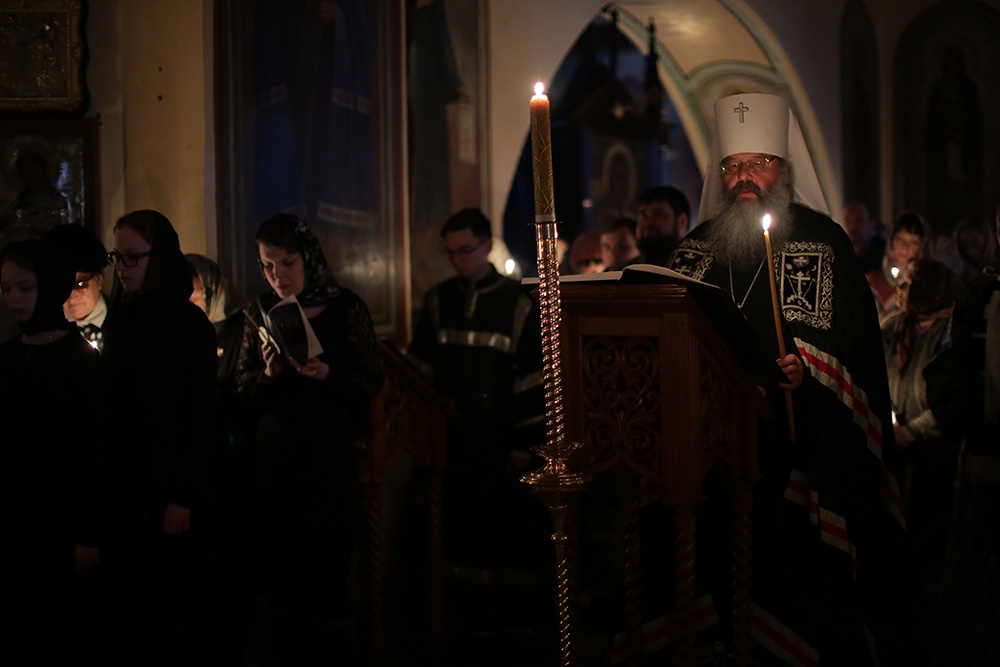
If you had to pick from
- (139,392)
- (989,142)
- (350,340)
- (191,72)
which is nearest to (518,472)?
(350,340)

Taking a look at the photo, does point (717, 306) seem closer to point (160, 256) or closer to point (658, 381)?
Answer: point (658, 381)

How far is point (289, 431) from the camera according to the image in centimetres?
433

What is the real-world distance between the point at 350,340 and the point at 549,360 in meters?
1.96

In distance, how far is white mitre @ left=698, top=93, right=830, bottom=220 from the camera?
4582 mm

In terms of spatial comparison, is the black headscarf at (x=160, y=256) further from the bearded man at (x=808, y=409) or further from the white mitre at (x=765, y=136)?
the white mitre at (x=765, y=136)

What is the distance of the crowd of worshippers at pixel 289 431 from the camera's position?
149 inches

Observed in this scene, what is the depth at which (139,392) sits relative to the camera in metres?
3.93

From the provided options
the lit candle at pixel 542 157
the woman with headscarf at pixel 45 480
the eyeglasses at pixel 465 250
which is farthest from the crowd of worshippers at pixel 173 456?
the lit candle at pixel 542 157

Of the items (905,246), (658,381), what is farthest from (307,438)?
(905,246)

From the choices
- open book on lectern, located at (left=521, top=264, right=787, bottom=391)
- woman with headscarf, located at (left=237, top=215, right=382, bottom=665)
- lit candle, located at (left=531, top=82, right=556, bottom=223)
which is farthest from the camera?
woman with headscarf, located at (left=237, top=215, right=382, bottom=665)

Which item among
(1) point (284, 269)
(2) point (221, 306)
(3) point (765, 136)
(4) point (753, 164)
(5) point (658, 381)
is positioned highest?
(3) point (765, 136)

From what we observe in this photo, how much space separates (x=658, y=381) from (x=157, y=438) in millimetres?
1651

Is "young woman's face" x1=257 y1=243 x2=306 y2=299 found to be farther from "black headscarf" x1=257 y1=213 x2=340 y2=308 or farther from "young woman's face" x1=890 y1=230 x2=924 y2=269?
"young woman's face" x1=890 y1=230 x2=924 y2=269

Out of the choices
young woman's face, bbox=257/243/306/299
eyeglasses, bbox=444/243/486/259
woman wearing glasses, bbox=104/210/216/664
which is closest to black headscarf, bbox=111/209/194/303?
woman wearing glasses, bbox=104/210/216/664
